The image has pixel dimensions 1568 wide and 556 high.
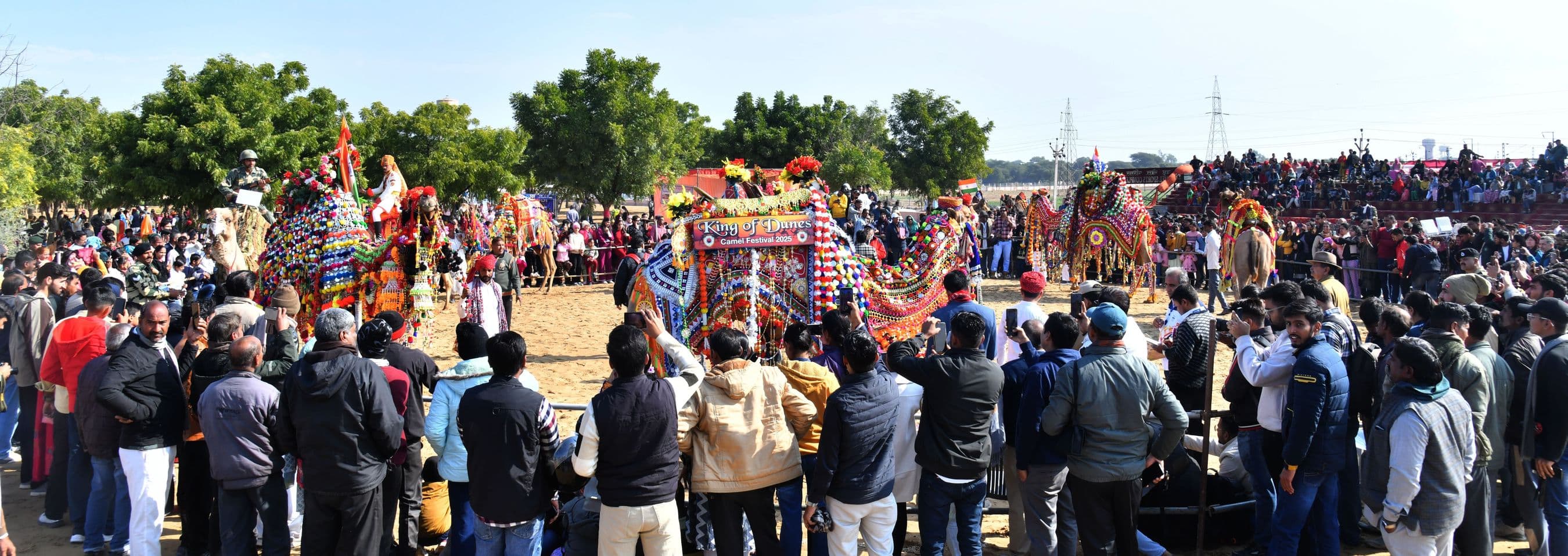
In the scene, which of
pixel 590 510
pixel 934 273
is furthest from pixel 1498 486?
pixel 590 510

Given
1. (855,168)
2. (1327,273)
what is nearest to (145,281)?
(1327,273)

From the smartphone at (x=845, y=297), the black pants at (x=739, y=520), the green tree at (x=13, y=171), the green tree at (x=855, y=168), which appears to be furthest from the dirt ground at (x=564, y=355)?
the green tree at (x=855, y=168)

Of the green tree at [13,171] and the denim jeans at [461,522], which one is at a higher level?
the green tree at [13,171]

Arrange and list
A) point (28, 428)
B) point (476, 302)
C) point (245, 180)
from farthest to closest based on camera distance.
Answer: 1. point (245, 180)
2. point (476, 302)
3. point (28, 428)

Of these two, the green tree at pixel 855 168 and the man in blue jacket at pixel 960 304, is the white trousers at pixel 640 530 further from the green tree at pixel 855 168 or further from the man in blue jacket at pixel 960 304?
the green tree at pixel 855 168

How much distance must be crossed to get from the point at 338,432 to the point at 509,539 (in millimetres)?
945

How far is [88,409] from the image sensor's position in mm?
5422

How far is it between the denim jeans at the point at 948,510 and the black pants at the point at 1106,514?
19.3 inches

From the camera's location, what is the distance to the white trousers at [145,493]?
5.32 meters

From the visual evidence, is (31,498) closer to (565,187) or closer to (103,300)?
(103,300)

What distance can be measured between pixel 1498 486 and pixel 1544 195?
24490 millimetres

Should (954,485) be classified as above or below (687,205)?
below

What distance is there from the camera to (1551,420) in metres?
5.16

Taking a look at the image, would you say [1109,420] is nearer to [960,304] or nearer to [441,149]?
[960,304]
